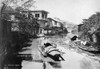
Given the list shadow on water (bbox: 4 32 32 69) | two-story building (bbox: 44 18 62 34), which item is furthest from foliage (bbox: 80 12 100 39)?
shadow on water (bbox: 4 32 32 69)

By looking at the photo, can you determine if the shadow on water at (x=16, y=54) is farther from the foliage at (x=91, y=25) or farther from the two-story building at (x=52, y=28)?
the foliage at (x=91, y=25)

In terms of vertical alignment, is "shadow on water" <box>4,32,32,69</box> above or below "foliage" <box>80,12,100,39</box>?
below

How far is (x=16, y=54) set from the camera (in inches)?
91.9

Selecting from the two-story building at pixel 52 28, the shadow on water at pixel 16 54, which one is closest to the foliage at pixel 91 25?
the two-story building at pixel 52 28

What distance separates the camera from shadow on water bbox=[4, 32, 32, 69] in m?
1.94

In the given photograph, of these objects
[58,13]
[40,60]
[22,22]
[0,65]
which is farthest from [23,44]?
[0,65]

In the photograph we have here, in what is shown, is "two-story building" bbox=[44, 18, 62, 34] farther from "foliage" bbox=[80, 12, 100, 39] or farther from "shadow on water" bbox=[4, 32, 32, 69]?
"foliage" bbox=[80, 12, 100, 39]

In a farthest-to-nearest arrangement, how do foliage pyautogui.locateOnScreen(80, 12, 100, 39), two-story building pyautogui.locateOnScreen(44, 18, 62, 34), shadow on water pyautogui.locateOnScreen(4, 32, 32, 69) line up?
foliage pyautogui.locateOnScreen(80, 12, 100, 39), two-story building pyautogui.locateOnScreen(44, 18, 62, 34), shadow on water pyautogui.locateOnScreen(4, 32, 32, 69)

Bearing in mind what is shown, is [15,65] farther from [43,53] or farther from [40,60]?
[43,53]

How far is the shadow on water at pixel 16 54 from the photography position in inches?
76.4

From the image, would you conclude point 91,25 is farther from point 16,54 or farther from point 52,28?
point 16,54

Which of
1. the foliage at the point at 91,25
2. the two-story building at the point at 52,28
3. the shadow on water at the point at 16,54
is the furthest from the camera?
the foliage at the point at 91,25

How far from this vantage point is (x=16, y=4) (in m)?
2.58

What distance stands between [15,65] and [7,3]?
100 centimetres
